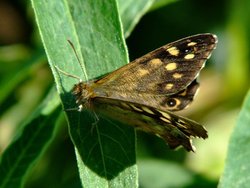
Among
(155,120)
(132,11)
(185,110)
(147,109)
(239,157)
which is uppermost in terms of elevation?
(132,11)

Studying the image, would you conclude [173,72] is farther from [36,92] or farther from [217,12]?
[217,12]

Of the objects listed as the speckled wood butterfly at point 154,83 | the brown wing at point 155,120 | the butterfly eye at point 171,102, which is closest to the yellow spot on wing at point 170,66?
the speckled wood butterfly at point 154,83

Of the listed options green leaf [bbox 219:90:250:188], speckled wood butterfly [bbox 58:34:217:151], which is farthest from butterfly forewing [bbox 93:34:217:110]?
green leaf [bbox 219:90:250:188]

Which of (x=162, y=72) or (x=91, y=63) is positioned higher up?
(x=91, y=63)

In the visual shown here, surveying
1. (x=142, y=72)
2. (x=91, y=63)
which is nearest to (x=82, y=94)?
(x=91, y=63)

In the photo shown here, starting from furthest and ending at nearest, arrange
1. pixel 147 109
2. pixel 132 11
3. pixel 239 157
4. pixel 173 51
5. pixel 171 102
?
pixel 132 11 < pixel 171 102 < pixel 173 51 < pixel 239 157 < pixel 147 109

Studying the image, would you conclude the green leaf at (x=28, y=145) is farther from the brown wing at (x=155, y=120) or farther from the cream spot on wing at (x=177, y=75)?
the cream spot on wing at (x=177, y=75)

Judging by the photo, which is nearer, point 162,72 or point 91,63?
point 91,63

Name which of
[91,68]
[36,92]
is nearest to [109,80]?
[91,68]

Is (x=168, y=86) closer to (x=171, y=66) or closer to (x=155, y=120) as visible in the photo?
(x=171, y=66)
